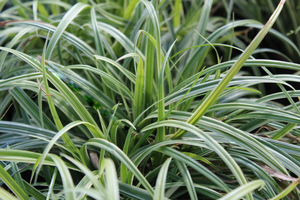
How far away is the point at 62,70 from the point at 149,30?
1.00ft

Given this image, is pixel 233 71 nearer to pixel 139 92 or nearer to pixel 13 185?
pixel 139 92

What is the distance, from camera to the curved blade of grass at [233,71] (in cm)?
69

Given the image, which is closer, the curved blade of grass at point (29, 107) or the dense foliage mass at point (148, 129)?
the dense foliage mass at point (148, 129)

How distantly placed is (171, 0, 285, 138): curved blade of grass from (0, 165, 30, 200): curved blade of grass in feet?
1.37

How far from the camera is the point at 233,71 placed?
719 millimetres

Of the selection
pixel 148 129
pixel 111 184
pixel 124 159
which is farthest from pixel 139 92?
pixel 111 184

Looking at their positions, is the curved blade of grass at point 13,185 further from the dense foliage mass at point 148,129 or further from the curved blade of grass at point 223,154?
the curved blade of grass at point 223,154

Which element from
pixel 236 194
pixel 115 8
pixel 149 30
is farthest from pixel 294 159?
pixel 115 8

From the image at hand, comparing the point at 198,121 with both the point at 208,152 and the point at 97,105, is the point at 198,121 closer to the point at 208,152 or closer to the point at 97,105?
the point at 208,152

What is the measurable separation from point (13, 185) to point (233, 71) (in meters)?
0.59

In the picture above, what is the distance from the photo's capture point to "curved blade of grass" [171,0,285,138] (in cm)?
69

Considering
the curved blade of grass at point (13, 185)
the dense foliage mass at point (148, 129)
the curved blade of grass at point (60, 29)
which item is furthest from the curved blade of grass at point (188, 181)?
the curved blade of grass at point (60, 29)

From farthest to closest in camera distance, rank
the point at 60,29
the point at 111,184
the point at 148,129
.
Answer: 1. the point at 60,29
2. the point at 148,129
3. the point at 111,184

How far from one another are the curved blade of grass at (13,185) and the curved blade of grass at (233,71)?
1.37 ft
